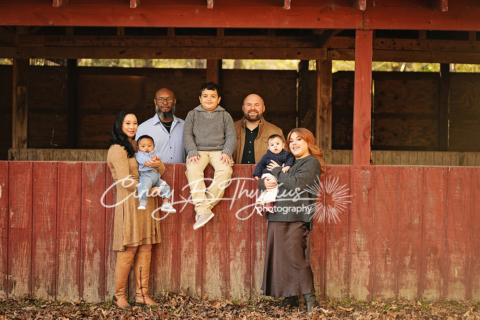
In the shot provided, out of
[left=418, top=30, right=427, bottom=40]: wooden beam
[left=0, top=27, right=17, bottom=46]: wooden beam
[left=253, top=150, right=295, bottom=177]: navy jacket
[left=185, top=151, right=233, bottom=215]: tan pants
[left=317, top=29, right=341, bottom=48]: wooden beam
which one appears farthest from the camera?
[left=418, top=30, right=427, bottom=40]: wooden beam

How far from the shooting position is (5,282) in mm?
4859

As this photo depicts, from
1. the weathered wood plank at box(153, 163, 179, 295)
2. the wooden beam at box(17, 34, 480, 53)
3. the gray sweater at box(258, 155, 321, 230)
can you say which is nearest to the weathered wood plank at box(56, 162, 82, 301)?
the weathered wood plank at box(153, 163, 179, 295)

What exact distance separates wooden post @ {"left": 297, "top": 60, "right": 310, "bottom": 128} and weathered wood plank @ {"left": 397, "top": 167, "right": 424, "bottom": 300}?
3.74m

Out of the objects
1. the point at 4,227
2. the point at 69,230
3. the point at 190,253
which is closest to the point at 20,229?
the point at 4,227

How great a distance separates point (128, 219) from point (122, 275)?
1.99 ft

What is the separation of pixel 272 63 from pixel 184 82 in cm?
1279

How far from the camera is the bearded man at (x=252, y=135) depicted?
5129 mm

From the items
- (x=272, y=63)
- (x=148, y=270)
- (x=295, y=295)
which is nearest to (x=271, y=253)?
(x=295, y=295)

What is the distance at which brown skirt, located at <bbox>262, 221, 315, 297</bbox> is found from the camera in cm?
440

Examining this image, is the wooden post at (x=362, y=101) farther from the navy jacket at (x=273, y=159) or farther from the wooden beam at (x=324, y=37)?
the wooden beam at (x=324, y=37)

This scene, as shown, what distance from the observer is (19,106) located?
792cm

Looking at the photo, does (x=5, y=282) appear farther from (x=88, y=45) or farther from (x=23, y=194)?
(x=88, y=45)

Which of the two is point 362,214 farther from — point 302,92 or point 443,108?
point 443,108

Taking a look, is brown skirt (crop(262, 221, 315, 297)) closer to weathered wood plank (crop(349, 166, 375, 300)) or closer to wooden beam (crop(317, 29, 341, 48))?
weathered wood plank (crop(349, 166, 375, 300))
